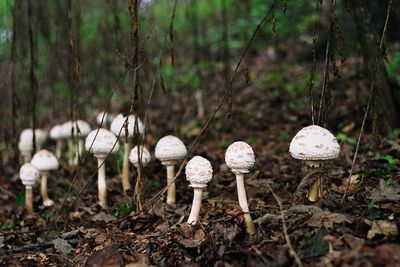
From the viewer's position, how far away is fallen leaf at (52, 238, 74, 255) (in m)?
3.71

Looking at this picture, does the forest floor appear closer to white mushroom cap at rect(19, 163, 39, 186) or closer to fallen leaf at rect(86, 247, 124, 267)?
fallen leaf at rect(86, 247, 124, 267)

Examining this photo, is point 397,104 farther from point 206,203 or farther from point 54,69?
point 54,69

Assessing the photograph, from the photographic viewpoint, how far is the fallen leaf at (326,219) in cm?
303

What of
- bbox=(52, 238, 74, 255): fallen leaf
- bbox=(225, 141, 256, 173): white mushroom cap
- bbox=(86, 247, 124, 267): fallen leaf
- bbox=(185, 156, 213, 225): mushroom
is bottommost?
bbox=(52, 238, 74, 255): fallen leaf

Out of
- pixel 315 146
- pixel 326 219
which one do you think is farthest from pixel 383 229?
pixel 315 146

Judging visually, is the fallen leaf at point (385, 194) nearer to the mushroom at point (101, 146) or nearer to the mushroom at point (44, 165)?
the mushroom at point (101, 146)

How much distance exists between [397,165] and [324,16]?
9061 millimetres

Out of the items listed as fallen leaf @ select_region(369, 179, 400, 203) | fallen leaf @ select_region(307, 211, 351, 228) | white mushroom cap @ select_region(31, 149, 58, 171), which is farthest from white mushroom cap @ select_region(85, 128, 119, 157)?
fallen leaf @ select_region(369, 179, 400, 203)

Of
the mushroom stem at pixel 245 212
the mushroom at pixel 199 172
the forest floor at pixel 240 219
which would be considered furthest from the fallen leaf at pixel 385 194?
the mushroom at pixel 199 172

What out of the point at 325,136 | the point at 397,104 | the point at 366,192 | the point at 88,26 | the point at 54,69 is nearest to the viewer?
the point at 325,136

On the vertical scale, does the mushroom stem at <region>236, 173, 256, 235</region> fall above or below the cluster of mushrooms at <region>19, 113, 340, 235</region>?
below

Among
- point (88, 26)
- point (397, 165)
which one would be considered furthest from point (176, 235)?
point (88, 26)

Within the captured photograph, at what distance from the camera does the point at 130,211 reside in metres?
4.49

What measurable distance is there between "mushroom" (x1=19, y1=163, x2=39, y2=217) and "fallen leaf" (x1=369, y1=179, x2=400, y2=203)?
404cm
